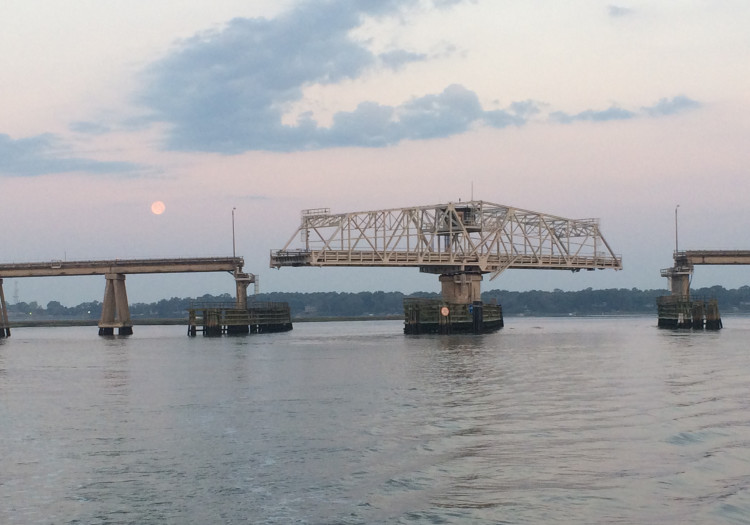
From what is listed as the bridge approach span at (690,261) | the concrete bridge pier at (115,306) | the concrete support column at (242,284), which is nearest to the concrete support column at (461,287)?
the concrete support column at (242,284)

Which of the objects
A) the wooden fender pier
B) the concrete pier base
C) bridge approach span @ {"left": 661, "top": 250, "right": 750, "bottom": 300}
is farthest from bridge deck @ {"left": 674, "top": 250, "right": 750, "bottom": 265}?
the wooden fender pier

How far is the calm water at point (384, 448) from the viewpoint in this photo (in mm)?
19203

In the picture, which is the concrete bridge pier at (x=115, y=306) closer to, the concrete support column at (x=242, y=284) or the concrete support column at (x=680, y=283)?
the concrete support column at (x=242, y=284)

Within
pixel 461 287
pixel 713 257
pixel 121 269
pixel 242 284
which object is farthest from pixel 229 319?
pixel 713 257

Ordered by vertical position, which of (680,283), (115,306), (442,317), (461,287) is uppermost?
(461,287)

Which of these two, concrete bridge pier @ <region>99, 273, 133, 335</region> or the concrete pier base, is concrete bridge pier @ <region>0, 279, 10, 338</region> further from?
the concrete pier base

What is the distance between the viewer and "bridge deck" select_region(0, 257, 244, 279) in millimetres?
115875

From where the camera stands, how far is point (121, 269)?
119 metres

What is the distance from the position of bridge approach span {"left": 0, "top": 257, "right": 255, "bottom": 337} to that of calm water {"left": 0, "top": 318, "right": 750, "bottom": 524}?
65.6 meters

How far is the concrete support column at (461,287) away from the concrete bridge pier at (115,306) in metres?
43.4

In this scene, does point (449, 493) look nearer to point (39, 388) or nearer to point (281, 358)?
point (39, 388)

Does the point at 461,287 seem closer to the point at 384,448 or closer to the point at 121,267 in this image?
the point at 121,267

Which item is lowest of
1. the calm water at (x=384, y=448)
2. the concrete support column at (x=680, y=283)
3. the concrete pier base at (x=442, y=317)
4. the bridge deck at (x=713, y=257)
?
the calm water at (x=384, y=448)

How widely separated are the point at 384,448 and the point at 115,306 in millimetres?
107990
